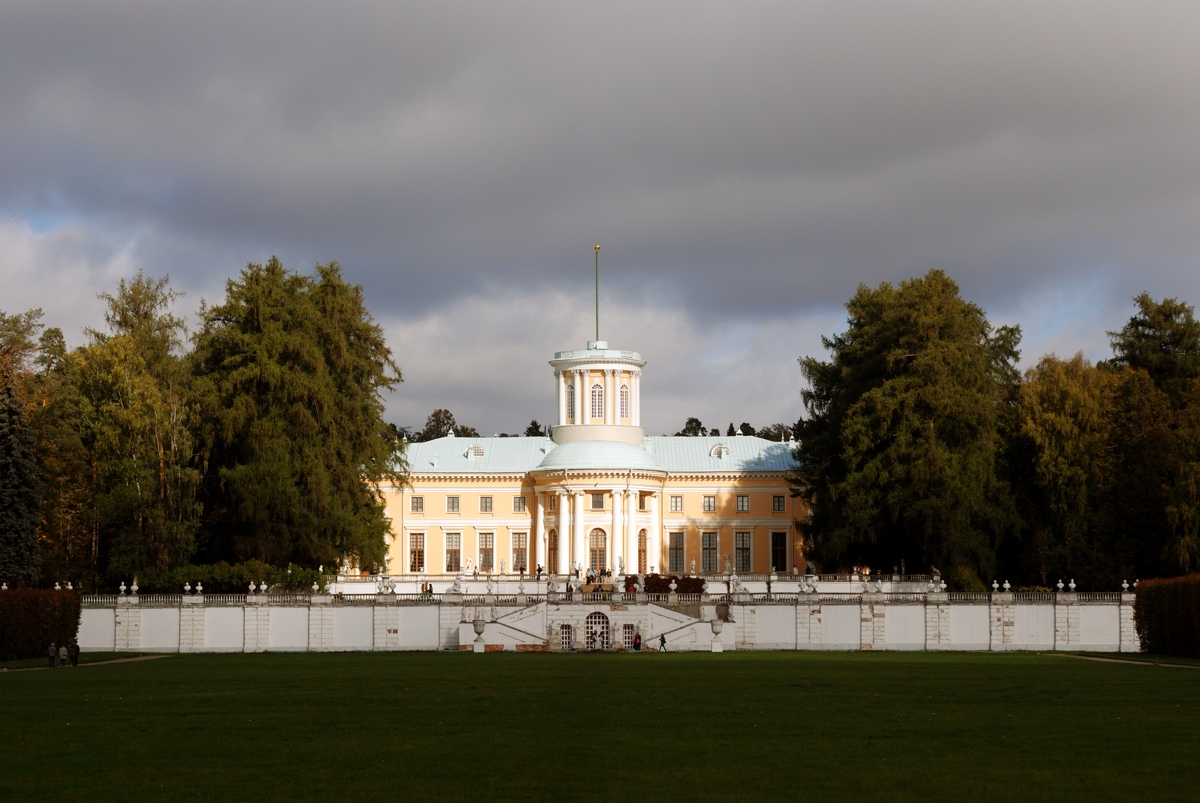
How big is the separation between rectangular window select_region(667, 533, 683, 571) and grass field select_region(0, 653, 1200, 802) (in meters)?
59.2

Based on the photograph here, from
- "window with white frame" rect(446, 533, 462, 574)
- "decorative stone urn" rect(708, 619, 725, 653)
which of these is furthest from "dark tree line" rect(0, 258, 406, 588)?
"window with white frame" rect(446, 533, 462, 574)

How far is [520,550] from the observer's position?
317ft

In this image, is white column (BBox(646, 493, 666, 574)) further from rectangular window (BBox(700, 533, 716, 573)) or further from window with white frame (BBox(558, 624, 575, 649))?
window with white frame (BBox(558, 624, 575, 649))

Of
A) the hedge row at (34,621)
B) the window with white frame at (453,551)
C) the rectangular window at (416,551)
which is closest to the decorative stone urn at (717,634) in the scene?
the hedge row at (34,621)

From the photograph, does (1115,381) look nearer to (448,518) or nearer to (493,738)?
(448,518)

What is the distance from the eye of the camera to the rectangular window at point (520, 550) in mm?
96188

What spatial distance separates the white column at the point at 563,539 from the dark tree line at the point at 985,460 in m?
21.7

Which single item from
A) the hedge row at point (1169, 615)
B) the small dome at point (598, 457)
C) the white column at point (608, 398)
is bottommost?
the hedge row at point (1169, 615)

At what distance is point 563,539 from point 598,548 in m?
2.22

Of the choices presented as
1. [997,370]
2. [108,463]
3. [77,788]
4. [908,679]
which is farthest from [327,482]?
[77,788]

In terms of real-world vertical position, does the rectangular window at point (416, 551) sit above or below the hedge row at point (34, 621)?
above

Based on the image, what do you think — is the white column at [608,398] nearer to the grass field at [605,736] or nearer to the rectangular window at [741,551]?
the rectangular window at [741,551]

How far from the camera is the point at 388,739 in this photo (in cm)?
2227

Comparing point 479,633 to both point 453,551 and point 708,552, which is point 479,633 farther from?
point 708,552
